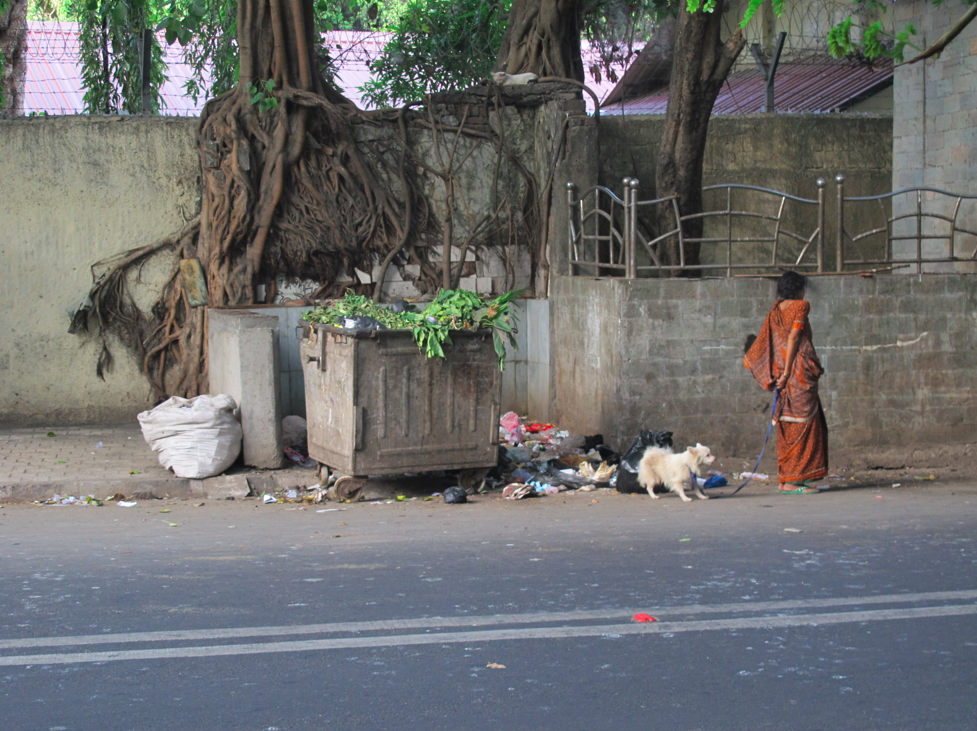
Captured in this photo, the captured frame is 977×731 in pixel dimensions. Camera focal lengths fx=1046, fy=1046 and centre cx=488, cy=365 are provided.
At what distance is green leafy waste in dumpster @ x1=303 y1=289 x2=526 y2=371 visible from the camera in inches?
299

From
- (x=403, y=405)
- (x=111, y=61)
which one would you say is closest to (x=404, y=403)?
(x=403, y=405)

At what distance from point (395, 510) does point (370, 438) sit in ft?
1.88

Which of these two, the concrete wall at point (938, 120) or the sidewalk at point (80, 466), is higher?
the concrete wall at point (938, 120)

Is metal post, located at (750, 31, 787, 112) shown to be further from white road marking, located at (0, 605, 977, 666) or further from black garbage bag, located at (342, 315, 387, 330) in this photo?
white road marking, located at (0, 605, 977, 666)

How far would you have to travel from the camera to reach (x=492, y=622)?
182 inches

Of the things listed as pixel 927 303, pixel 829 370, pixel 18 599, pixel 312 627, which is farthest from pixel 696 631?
pixel 927 303

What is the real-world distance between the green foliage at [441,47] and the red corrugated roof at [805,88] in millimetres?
2877

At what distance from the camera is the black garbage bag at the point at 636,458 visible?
7.91 meters

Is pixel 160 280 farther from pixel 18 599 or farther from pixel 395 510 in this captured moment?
pixel 18 599

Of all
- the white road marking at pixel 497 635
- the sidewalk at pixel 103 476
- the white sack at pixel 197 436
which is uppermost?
the white sack at pixel 197 436

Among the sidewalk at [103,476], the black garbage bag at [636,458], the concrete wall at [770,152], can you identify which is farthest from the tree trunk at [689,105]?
the sidewalk at [103,476]

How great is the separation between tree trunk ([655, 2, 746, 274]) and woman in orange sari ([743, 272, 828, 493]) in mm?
2665

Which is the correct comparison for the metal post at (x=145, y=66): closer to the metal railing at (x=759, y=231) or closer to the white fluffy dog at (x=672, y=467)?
the metal railing at (x=759, y=231)

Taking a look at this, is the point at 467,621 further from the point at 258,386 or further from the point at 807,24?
the point at 807,24
